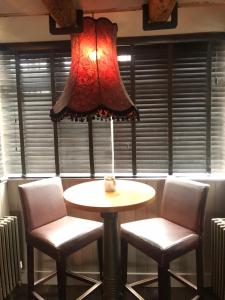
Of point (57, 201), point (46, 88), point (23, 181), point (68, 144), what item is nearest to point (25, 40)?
point (46, 88)

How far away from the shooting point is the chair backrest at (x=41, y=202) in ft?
7.39

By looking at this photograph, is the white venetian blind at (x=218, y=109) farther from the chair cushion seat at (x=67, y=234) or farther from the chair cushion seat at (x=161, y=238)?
the chair cushion seat at (x=67, y=234)

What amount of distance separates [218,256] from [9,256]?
166 cm

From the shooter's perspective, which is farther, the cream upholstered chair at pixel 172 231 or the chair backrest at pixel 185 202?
the chair backrest at pixel 185 202

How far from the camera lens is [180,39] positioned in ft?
8.29

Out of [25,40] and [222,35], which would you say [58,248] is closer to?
[25,40]

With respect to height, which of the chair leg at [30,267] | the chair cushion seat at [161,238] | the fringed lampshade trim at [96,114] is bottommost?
the chair leg at [30,267]

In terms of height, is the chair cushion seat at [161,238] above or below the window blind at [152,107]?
below

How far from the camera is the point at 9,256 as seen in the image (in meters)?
2.42

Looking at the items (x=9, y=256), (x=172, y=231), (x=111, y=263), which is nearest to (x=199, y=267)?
(x=172, y=231)

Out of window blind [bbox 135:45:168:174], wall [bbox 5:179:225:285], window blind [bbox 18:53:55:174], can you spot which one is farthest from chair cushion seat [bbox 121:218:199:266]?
window blind [bbox 18:53:55:174]

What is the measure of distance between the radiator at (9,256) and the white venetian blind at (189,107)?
4.99 ft

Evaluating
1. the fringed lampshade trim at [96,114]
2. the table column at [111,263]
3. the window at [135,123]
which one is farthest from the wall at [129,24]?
the table column at [111,263]

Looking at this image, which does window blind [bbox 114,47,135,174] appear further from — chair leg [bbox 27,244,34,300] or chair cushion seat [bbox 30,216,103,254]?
chair leg [bbox 27,244,34,300]
